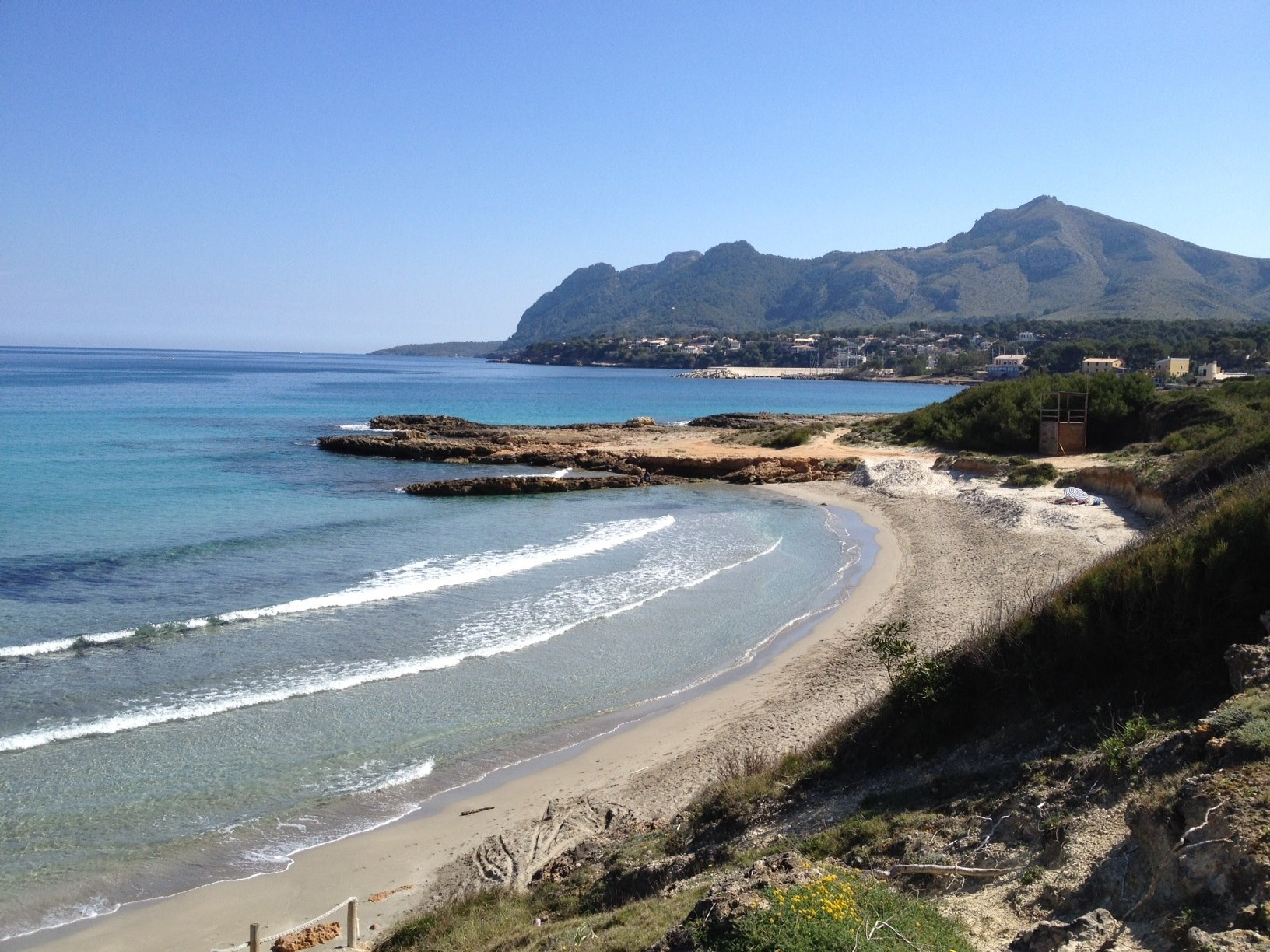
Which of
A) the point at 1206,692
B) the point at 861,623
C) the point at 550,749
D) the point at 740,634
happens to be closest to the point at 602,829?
the point at 550,749

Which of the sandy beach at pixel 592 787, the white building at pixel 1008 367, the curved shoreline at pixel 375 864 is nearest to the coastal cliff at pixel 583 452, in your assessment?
the sandy beach at pixel 592 787

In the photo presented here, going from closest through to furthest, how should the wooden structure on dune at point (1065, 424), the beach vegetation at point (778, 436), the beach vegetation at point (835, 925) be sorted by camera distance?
the beach vegetation at point (835, 925)
the wooden structure on dune at point (1065, 424)
the beach vegetation at point (778, 436)

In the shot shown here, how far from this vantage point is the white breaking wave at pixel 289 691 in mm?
11008

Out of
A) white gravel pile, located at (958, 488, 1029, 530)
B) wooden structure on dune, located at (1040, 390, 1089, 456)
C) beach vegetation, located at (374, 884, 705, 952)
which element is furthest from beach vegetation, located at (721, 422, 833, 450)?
beach vegetation, located at (374, 884, 705, 952)

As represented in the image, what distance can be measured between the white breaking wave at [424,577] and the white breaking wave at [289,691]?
3330mm

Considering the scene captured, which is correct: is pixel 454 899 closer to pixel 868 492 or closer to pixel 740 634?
pixel 740 634

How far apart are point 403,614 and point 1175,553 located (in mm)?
12314

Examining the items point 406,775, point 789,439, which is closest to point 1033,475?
point 789,439

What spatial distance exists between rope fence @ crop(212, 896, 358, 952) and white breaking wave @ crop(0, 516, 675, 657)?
885 cm

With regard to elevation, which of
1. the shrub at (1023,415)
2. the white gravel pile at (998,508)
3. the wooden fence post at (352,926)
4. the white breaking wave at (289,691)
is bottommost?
the white breaking wave at (289,691)

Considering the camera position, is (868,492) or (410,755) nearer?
(410,755)

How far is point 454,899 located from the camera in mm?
7512

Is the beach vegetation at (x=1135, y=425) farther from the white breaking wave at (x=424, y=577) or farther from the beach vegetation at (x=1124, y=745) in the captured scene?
the white breaking wave at (x=424, y=577)

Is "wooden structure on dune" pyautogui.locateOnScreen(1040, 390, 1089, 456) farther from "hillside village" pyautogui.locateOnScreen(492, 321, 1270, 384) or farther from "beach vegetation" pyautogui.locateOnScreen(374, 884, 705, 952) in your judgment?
"hillside village" pyautogui.locateOnScreen(492, 321, 1270, 384)
